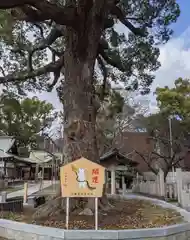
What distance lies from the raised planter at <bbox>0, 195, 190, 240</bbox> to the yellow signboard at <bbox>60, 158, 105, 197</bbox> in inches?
30.6

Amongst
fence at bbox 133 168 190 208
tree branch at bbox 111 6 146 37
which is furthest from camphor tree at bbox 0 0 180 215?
fence at bbox 133 168 190 208

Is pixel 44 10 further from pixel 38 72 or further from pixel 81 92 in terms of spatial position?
pixel 38 72

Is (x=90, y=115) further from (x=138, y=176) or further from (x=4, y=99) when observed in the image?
(x=138, y=176)

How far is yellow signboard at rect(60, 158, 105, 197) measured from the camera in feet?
19.6

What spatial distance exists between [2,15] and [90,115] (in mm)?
5597

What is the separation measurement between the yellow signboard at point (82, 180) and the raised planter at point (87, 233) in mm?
777

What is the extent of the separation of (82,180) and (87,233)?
3.42 ft

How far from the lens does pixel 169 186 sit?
13.2m

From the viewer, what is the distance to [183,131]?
2456 cm

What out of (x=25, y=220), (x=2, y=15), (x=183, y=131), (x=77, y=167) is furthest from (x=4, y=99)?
(x=183, y=131)

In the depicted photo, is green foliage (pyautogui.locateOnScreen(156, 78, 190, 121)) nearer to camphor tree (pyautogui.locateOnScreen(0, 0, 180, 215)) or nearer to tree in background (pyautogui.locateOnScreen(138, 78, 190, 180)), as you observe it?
tree in background (pyautogui.locateOnScreen(138, 78, 190, 180))

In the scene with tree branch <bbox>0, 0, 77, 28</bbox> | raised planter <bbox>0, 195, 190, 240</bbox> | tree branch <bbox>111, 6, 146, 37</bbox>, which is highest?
tree branch <bbox>111, 6, 146, 37</bbox>

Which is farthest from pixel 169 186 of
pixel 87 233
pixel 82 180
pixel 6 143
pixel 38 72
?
pixel 6 143

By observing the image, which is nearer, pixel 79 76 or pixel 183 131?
pixel 79 76
